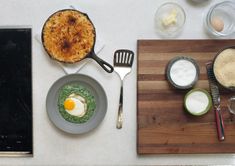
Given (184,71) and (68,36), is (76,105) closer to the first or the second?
(68,36)

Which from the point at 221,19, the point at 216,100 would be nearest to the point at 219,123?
the point at 216,100

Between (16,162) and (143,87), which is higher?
(143,87)

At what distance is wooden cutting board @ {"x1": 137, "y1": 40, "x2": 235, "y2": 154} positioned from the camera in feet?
3.63

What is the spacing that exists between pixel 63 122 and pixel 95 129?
0.10 metres

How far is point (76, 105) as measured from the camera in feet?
3.64

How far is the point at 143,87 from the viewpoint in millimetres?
1108

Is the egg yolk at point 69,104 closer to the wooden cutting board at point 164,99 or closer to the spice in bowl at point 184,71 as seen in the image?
the wooden cutting board at point 164,99

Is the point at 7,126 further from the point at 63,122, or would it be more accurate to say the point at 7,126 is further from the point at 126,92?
the point at 126,92

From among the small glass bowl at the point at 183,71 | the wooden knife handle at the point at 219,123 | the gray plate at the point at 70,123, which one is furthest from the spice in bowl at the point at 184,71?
the gray plate at the point at 70,123

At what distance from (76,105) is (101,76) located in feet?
0.40

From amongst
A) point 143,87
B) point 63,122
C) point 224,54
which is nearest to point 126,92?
point 143,87

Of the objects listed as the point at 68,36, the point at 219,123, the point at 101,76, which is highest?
the point at 68,36

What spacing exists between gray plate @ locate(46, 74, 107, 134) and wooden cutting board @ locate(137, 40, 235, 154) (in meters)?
0.12

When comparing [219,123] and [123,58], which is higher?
[123,58]
